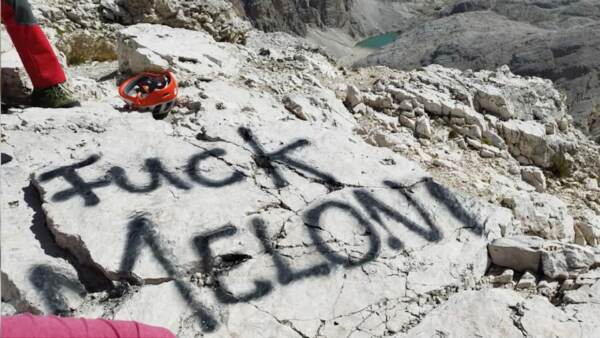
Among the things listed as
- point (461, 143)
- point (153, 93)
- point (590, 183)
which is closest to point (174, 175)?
point (153, 93)

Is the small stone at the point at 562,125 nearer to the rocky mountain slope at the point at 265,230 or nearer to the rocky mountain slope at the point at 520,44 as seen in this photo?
the rocky mountain slope at the point at 265,230

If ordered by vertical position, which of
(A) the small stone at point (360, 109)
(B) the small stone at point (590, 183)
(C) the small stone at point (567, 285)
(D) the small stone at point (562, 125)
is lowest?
(B) the small stone at point (590, 183)

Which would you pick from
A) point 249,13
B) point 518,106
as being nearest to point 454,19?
point 249,13

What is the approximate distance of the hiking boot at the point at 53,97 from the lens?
4027 millimetres

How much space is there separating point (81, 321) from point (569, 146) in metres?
6.04

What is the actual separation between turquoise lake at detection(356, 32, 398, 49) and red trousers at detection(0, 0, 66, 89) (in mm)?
63264

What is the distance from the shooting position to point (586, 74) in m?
30.8

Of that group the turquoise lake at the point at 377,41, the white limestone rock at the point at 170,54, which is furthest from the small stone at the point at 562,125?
the turquoise lake at the point at 377,41

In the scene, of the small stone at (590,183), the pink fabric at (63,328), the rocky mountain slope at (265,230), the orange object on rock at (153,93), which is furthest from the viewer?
the small stone at (590,183)

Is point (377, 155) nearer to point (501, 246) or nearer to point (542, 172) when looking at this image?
point (501, 246)

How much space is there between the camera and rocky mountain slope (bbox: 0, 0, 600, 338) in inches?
107

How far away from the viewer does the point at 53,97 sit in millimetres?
4039

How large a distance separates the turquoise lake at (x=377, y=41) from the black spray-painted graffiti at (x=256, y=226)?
63.5m

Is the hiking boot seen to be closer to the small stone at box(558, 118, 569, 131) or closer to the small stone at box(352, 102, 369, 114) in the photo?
the small stone at box(352, 102, 369, 114)
